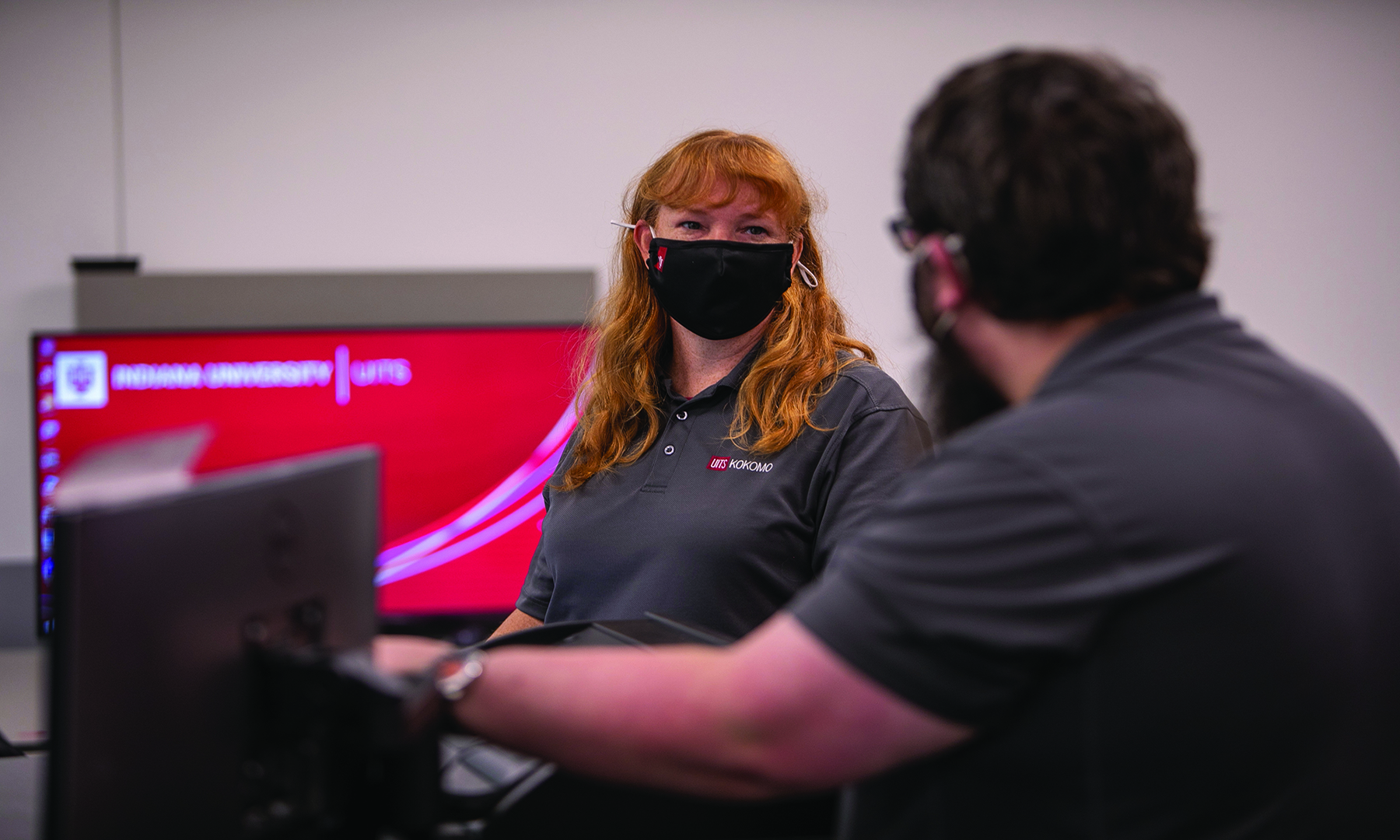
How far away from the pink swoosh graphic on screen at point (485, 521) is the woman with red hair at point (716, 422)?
0.84 metres

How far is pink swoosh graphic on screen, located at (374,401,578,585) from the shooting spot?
2.46 m

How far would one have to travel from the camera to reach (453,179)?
2658 millimetres

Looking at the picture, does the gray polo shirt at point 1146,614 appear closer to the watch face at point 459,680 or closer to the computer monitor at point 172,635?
the watch face at point 459,680

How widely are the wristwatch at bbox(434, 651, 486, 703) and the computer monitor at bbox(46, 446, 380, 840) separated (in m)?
0.10

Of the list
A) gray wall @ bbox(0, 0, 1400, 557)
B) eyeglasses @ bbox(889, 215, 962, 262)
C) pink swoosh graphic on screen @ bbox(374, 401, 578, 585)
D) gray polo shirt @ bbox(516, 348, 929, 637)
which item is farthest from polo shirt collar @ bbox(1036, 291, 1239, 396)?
gray wall @ bbox(0, 0, 1400, 557)

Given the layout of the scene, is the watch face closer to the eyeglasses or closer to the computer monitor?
the computer monitor

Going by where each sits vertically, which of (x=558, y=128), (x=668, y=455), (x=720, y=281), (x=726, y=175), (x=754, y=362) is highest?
(x=558, y=128)

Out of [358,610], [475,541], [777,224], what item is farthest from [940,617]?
[475,541]

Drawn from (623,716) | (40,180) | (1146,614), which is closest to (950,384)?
(1146,614)

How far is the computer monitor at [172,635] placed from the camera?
582 millimetres

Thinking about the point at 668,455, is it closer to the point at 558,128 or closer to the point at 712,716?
the point at 712,716

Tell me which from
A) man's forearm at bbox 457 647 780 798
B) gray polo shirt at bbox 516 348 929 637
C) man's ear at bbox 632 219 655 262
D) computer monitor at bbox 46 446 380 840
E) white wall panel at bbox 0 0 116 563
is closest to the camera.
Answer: computer monitor at bbox 46 446 380 840

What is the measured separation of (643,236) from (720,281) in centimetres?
20

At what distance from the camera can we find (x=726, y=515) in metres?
1.35
